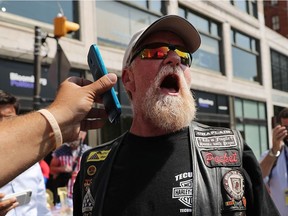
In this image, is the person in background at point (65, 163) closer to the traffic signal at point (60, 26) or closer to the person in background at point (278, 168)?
the traffic signal at point (60, 26)

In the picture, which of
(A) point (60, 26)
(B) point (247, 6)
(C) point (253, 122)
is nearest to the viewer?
(A) point (60, 26)

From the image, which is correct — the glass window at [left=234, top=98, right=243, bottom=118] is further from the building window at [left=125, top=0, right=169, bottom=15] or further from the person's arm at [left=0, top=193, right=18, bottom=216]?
the person's arm at [left=0, top=193, right=18, bottom=216]

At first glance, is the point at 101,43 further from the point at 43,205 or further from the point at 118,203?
the point at 118,203

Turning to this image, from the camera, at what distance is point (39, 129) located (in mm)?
1229

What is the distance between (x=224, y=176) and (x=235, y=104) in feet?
A: 57.6

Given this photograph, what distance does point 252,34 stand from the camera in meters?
19.5

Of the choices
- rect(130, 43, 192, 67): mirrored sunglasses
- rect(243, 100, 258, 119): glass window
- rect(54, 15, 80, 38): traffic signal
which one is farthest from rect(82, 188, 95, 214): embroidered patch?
rect(243, 100, 258, 119): glass window

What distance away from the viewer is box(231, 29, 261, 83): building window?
19031 mm

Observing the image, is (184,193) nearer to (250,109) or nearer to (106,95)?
(106,95)

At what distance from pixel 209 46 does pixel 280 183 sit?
14.0 meters

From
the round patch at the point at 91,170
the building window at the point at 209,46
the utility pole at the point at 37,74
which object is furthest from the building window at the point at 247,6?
the round patch at the point at 91,170

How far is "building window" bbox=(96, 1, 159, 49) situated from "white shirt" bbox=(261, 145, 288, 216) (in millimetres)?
7827

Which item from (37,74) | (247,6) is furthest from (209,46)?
(37,74)

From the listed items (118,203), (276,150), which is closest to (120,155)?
(118,203)
